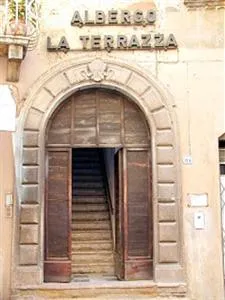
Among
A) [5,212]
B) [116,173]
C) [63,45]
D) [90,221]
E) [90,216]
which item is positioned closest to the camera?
[5,212]

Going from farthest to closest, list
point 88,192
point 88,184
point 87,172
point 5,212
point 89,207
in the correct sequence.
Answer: point 87,172, point 88,184, point 88,192, point 89,207, point 5,212

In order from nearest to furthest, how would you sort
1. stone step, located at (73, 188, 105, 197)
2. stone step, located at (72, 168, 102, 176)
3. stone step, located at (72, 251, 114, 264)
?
stone step, located at (72, 251, 114, 264)
stone step, located at (73, 188, 105, 197)
stone step, located at (72, 168, 102, 176)

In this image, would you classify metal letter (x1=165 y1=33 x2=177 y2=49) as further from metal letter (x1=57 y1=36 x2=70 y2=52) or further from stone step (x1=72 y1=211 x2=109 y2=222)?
stone step (x1=72 y1=211 x2=109 y2=222)

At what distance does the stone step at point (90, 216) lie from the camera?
12578mm

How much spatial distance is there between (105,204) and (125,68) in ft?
15.3

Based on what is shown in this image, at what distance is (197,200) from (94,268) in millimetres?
2912

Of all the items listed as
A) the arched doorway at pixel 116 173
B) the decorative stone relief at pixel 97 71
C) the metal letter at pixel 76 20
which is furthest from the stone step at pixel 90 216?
the metal letter at pixel 76 20

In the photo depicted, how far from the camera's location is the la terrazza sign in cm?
954

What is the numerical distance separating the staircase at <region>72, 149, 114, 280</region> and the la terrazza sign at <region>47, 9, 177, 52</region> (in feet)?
14.8

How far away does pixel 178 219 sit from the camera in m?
9.12

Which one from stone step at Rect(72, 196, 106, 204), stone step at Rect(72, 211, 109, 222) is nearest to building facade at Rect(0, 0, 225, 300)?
stone step at Rect(72, 211, 109, 222)

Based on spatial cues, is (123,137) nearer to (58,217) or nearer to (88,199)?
(58,217)

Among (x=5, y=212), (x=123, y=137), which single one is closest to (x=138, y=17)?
(x=123, y=137)

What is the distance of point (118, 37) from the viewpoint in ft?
31.4
